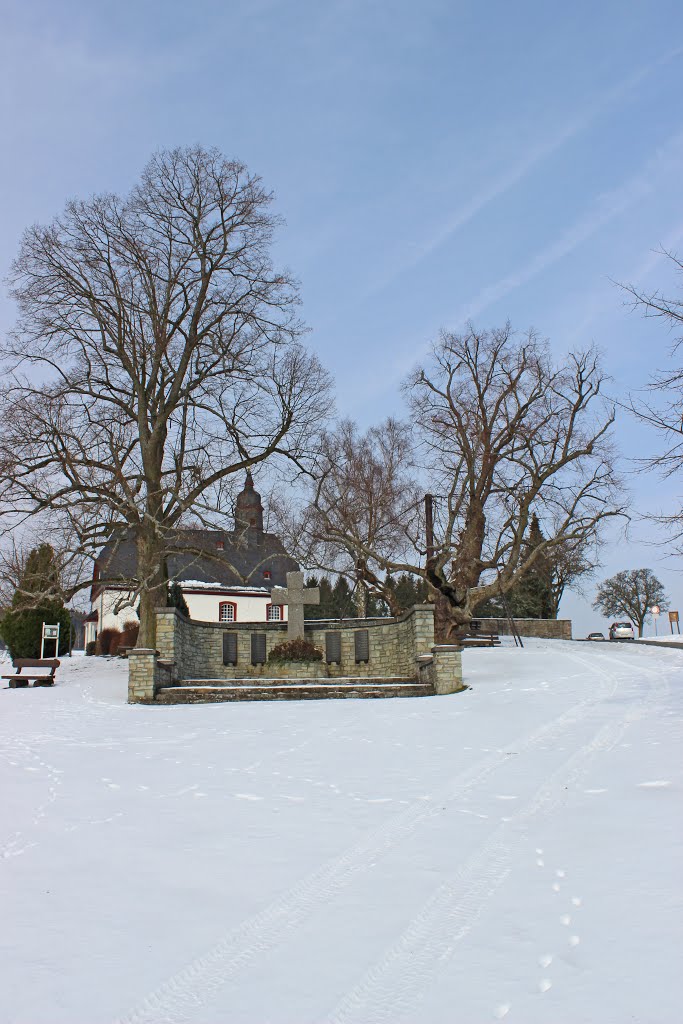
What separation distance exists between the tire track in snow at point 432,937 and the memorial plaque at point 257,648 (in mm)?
16879

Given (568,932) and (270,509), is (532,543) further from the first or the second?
(568,932)

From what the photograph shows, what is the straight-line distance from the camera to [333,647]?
22.8 m

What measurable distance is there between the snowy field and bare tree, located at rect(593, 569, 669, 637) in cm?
6219

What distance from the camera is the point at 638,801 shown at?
6.66 m

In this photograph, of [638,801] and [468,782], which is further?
[468,782]

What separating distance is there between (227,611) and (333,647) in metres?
25.5

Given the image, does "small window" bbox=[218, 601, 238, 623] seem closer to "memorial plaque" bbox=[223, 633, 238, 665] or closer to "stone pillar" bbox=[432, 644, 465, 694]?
"memorial plaque" bbox=[223, 633, 238, 665]

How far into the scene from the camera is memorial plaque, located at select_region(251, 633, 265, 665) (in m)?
23.2

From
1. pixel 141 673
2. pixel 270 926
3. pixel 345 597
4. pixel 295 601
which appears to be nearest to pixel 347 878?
pixel 270 926

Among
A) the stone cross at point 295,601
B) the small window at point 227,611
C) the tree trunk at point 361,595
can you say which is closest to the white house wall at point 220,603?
the small window at point 227,611

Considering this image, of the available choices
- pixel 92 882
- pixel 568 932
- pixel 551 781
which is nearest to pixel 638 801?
pixel 551 781

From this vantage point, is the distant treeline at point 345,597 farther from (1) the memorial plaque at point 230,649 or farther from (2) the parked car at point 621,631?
(1) the memorial plaque at point 230,649

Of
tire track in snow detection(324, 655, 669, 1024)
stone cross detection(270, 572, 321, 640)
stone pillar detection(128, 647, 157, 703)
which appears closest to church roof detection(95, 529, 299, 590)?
stone cross detection(270, 572, 321, 640)

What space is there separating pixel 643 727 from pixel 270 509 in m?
14.7
